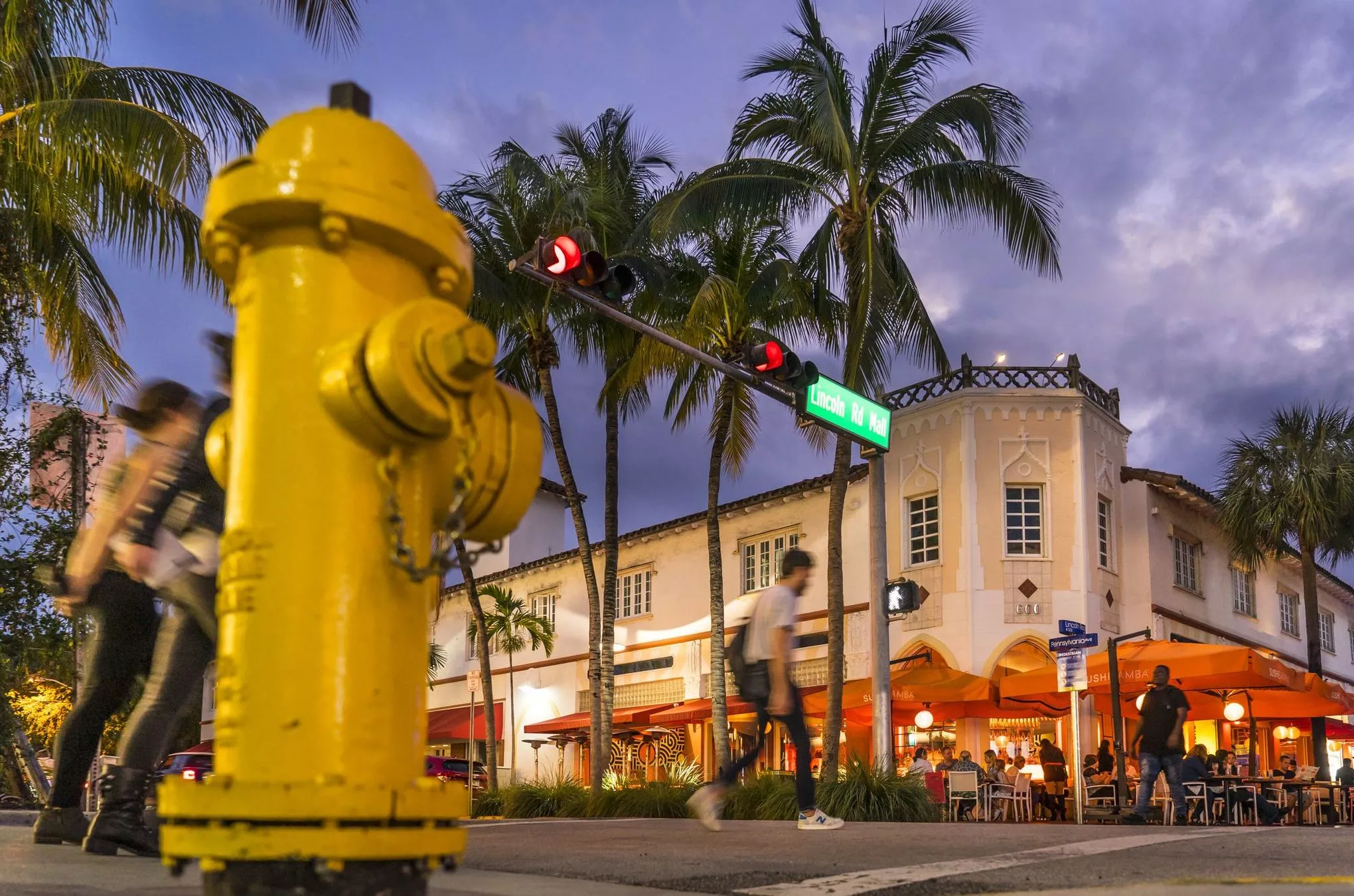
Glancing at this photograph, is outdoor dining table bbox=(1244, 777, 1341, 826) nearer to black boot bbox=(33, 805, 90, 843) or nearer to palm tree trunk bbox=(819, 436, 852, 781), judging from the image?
palm tree trunk bbox=(819, 436, 852, 781)

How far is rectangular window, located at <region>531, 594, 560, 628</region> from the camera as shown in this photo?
37.2 meters

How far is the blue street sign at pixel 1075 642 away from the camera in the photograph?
54.6 ft

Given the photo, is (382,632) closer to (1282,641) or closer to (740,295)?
(740,295)

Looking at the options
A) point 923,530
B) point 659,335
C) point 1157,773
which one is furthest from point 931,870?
point 923,530

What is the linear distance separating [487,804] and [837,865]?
19881mm

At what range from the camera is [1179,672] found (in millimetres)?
18922

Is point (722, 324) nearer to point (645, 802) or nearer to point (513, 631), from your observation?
point (645, 802)

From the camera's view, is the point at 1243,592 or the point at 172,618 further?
the point at 1243,592

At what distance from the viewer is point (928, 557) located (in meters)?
26.4

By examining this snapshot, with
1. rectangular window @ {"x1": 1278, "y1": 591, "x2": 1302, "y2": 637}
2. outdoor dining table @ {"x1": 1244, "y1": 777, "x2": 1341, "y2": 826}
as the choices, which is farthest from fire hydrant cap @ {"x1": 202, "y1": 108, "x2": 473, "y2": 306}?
rectangular window @ {"x1": 1278, "y1": 591, "x2": 1302, "y2": 637}

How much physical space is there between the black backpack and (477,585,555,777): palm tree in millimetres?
27179

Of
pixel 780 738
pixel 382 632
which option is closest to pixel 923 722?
pixel 780 738

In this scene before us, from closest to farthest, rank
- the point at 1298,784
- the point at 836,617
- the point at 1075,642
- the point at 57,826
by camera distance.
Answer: the point at 57,826
the point at 1075,642
the point at 1298,784
the point at 836,617

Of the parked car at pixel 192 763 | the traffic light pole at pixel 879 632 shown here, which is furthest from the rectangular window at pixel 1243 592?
the parked car at pixel 192 763
